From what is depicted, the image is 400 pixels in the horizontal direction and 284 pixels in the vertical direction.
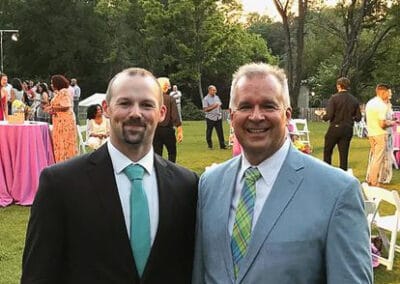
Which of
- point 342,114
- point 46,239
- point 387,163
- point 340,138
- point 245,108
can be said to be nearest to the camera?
point 245,108

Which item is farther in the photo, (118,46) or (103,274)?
(118,46)

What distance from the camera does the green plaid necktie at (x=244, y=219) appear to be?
89.0 inches

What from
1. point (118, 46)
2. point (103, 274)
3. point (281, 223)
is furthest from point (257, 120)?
point (118, 46)

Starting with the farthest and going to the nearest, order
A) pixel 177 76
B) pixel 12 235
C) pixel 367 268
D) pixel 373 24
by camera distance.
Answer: pixel 177 76
pixel 373 24
pixel 12 235
pixel 367 268

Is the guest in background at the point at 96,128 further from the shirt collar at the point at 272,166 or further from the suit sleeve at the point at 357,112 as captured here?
the shirt collar at the point at 272,166

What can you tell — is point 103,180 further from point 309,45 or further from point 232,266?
point 309,45

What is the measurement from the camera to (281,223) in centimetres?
218

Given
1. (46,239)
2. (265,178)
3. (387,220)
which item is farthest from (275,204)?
(387,220)

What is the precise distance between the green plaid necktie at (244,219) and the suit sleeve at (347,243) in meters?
0.30

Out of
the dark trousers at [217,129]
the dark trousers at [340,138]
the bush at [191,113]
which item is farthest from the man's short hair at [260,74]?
the bush at [191,113]

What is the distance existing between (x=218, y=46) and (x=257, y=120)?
3630 centimetres

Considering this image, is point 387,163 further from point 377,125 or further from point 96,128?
point 96,128

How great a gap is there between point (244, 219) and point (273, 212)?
13cm

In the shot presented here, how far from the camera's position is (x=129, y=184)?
2.56 metres
